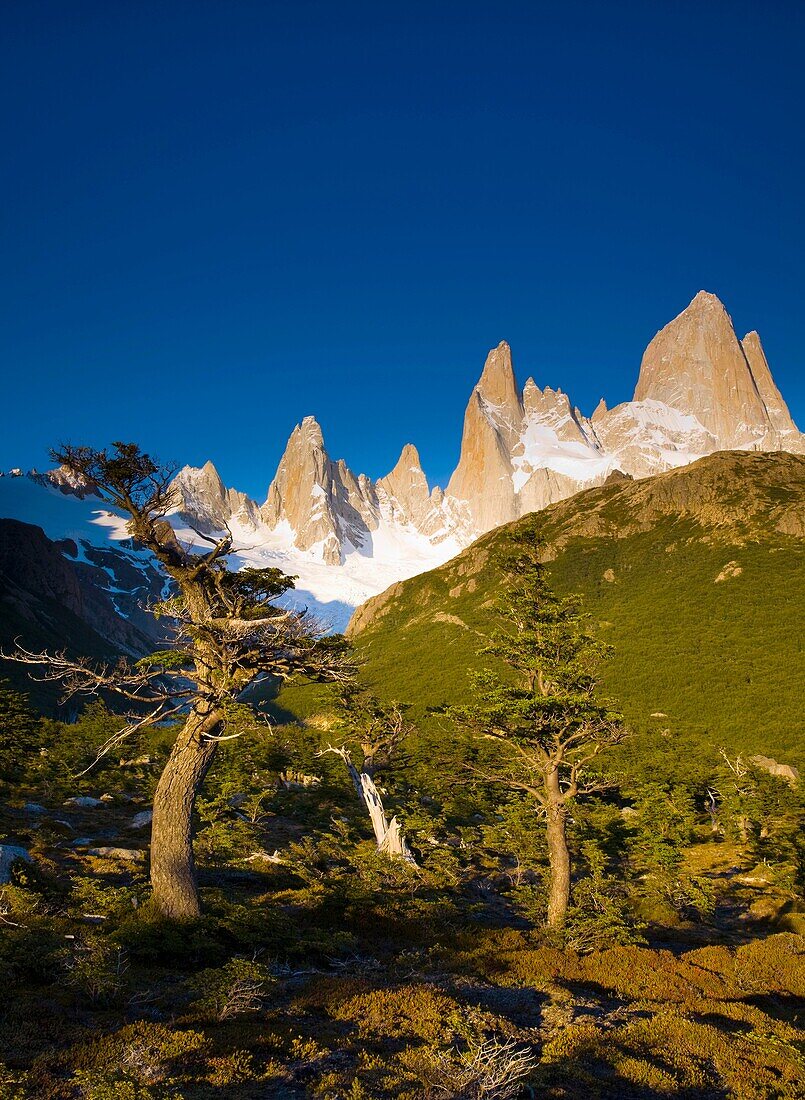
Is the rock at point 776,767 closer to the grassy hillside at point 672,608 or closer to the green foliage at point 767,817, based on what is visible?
the grassy hillside at point 672,608

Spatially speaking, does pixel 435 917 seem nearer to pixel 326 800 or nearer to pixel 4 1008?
pixel 4 1008

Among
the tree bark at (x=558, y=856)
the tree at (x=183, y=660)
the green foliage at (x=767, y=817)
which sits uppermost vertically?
the tree at (x=183, y=660)

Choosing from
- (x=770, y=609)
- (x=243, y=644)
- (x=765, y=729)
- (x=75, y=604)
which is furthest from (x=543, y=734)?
(x=75, y=604)

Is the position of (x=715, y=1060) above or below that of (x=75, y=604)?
below

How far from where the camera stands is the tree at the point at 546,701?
17750 mm

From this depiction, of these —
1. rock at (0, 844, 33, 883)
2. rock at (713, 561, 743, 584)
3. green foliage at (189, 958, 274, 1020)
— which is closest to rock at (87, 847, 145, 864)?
rock at (0, 844, 33, 883)

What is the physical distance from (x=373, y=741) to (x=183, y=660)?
18.1m

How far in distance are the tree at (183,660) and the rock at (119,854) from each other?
7738mm

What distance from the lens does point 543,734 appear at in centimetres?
1881

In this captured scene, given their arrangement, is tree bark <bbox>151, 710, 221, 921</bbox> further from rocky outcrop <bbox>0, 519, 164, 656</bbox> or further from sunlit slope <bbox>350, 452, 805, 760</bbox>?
rocky outcrop <bbox>0, 519, 164, 656</bbox>

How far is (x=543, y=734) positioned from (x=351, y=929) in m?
8.39

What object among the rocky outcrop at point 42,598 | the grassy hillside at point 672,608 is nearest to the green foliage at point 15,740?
the grassy hillside at point 672,608

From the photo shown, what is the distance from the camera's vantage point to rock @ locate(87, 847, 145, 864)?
1828 cm

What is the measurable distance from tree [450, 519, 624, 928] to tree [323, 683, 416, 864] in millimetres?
6188
